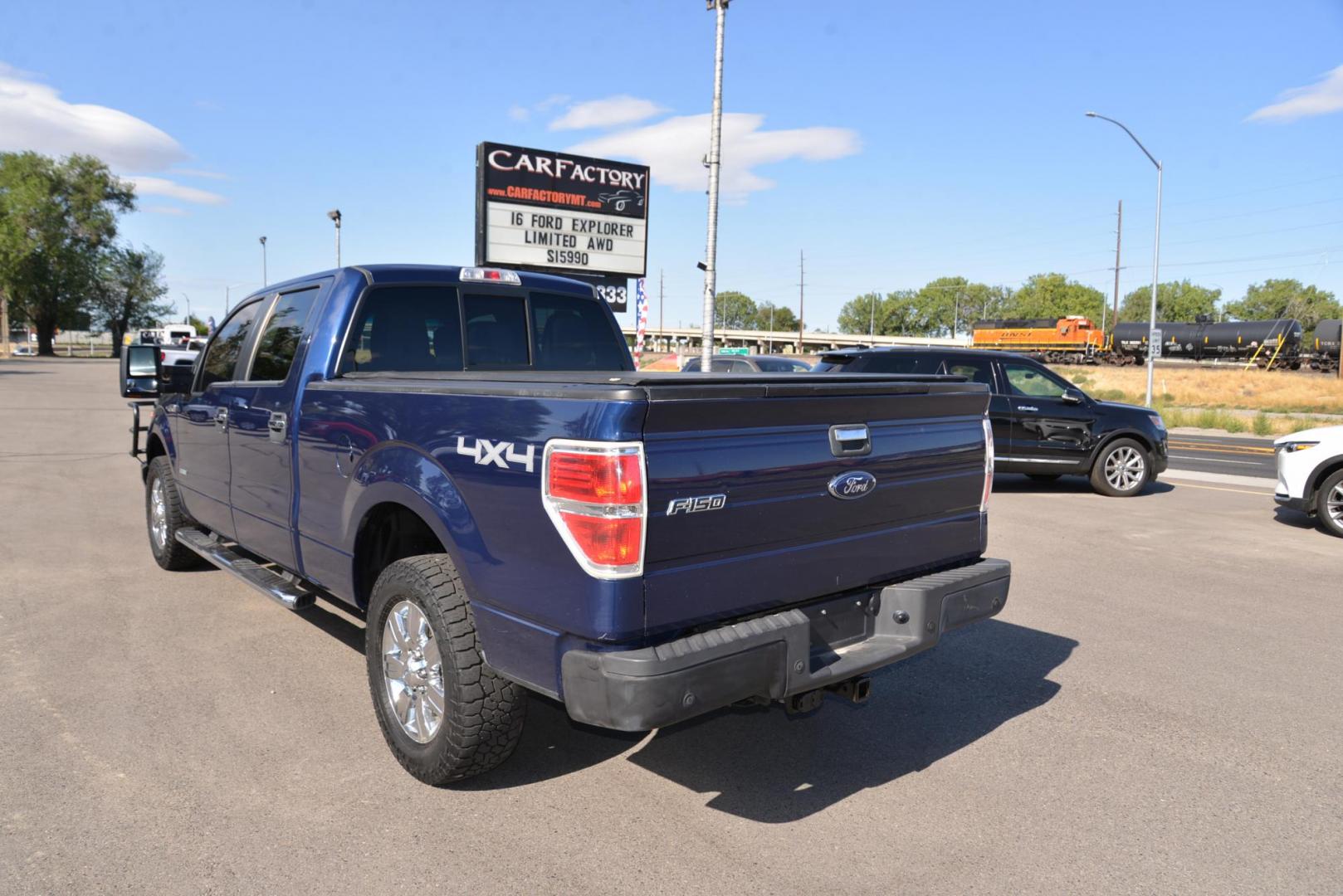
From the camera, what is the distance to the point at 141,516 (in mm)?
9203

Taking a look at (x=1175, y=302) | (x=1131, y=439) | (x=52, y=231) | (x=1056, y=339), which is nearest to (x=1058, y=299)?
(x=1175, y=302)

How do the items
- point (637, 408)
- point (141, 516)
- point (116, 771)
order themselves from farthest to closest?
point (141, 516) → point (116, 771) → point (637, 408)

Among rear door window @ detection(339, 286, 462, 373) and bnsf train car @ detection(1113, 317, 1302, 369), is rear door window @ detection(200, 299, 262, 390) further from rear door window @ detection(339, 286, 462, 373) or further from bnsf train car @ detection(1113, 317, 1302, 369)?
bnsf train car @ detection(1113, 317, 1302, 369)

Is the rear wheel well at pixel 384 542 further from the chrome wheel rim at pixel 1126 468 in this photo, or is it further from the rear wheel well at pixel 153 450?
the chrome wheel rim at pixel 1126 468

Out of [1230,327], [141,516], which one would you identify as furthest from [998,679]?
A: [1230,327]

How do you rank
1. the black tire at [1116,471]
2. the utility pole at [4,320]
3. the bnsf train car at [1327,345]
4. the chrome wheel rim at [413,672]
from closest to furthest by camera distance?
1. the chrome wheel rim at [413,672]
2. the black tire at [1116,471]
3. the bnsf train car at [1327,345]
4. the utility pole at [4,320]

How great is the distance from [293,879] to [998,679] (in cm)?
361

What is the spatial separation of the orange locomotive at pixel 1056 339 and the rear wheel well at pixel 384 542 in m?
65.6

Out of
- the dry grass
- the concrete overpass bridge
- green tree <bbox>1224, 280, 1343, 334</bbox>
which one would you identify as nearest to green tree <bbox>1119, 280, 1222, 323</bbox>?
green tree <bbox>1224, 280, 1343, 334</bbox>

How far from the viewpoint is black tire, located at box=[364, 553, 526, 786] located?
3.37 m

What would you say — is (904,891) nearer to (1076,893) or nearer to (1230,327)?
(1076,893)

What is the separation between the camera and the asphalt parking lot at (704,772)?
3.10 meters

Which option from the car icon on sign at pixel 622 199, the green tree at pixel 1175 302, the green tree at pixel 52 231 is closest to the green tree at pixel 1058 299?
the green tree at pixel 1175 302

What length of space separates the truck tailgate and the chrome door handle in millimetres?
2562
